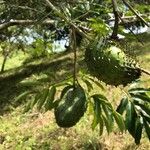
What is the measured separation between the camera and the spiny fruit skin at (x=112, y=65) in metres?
1.10

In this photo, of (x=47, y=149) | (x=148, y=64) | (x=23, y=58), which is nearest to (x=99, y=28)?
(x=47, y=149)

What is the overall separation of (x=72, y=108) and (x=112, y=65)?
221 millimetres

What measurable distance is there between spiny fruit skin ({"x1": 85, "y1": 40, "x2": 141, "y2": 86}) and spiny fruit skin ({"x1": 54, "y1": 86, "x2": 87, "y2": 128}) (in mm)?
146

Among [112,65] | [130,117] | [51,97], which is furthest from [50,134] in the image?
[112,65]

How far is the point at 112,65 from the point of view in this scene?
1.10m

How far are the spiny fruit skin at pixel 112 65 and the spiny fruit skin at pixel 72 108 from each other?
15 centimetres

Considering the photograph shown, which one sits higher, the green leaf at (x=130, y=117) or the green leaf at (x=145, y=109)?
the green leaf at (x=145, y=109)

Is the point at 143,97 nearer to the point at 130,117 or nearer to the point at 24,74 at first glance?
the point at 130,117

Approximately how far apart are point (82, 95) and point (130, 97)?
0.74 feet

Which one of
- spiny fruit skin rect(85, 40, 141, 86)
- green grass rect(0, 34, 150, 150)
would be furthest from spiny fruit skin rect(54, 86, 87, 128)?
green grass rect(0, 34, 150, 150)

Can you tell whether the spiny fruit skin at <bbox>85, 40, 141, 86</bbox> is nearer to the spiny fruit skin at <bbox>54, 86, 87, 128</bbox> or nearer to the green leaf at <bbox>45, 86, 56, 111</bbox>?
the spiny fruit skin at <bbox>54, 86, 87, 128</bbox>

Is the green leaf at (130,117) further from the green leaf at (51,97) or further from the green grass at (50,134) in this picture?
the green grass at (50,134)

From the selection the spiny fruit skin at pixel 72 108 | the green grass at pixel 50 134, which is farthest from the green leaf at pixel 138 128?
the green grass at pixel 50 134

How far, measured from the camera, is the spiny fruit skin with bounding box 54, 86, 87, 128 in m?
1.27
